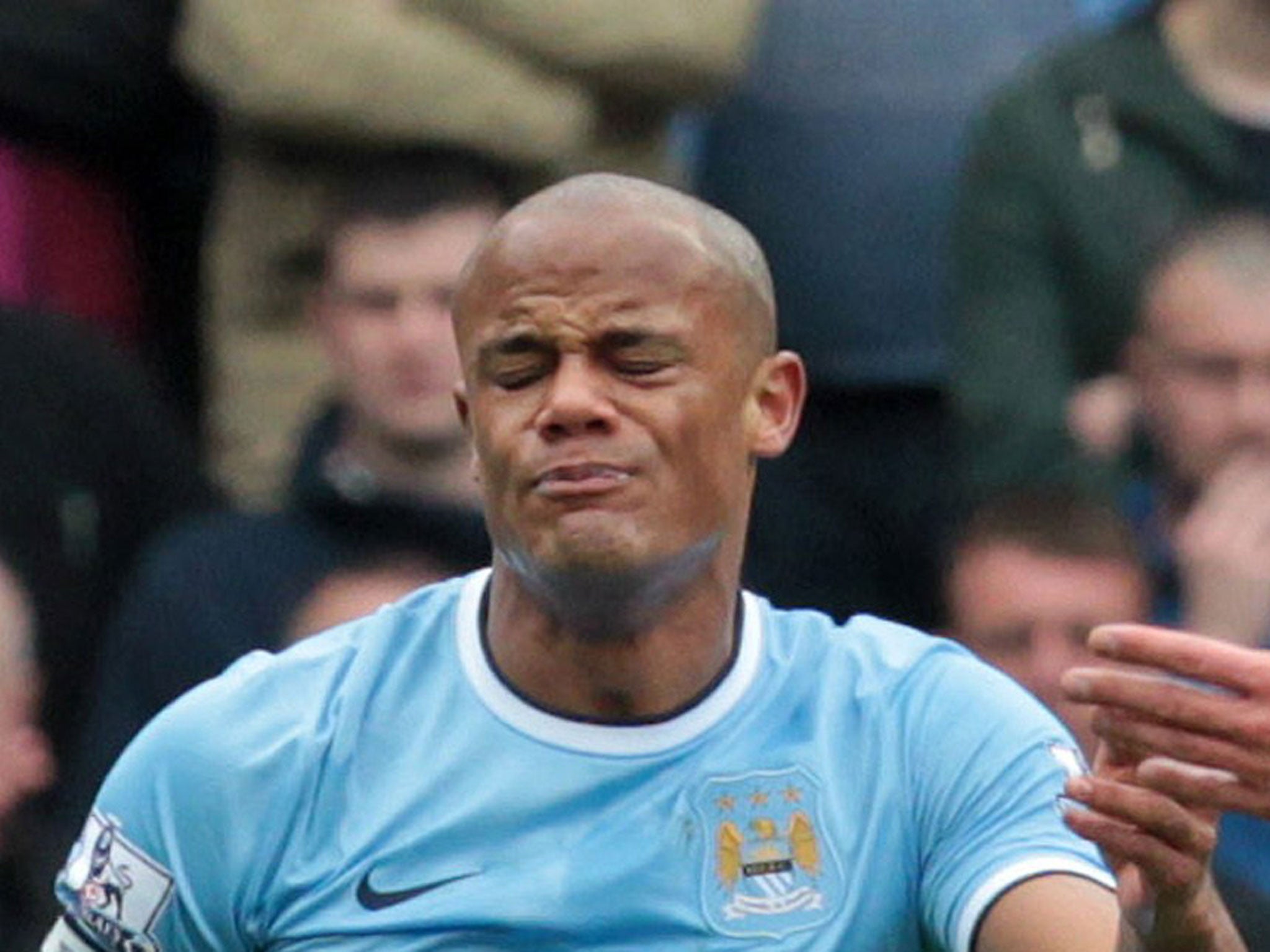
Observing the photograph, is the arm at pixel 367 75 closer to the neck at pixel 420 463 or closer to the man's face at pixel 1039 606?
the neck at pixel 420 463

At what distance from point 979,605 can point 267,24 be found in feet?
5.32

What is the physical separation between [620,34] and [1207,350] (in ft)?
3.99

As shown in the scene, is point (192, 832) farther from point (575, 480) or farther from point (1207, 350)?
point (1207, 350)

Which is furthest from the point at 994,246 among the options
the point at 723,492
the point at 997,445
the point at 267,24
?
the point at 723,492

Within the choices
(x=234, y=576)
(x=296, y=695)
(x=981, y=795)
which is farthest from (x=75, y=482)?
(x=981, y=795)

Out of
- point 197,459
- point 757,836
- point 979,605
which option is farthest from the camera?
point 197,459

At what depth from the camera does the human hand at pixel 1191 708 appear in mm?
4176

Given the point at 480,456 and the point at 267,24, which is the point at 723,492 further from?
the point at 267,24

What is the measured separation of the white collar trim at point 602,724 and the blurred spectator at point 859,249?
2507 mm

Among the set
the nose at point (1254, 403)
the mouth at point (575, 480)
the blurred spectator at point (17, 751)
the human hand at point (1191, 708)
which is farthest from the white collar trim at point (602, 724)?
the nose at point (1254, 403)

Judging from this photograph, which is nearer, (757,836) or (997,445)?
(757,836)

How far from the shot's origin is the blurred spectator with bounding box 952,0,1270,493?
287 inches

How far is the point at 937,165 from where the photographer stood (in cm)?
767

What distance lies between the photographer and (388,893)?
482 cm
